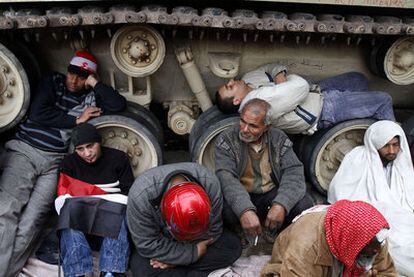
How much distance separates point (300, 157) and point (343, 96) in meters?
0.65

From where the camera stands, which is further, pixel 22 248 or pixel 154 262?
pixel 22 248

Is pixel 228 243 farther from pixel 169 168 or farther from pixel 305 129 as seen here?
pixel 305 129

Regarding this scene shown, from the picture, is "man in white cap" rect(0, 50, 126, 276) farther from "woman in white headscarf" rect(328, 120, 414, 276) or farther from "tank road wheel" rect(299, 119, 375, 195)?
"woman in white headscarf" rect(328, 120, 414, 276)

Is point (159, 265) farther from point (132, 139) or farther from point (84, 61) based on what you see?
point (84, 61)

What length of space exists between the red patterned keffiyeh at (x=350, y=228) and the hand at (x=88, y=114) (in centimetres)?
226

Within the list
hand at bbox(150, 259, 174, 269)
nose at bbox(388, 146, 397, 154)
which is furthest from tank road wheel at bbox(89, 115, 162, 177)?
nose at bbox(388, 146, 397, 154)

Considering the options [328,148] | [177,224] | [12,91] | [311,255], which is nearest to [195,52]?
[328,148]

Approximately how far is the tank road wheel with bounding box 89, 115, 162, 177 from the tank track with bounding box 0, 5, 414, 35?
2.66 feet

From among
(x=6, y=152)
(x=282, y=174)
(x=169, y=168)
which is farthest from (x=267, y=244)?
(x=6, y=152)

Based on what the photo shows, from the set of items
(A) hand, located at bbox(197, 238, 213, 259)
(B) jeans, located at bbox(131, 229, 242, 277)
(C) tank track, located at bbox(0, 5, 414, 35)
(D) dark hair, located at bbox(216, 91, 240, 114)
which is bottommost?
(B) jeans, located at bbox(131, 229, 242, 277)

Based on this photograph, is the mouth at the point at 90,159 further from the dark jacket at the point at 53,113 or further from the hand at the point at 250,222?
the hand at the point at 250,222

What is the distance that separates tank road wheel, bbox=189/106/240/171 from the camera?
4223 mm

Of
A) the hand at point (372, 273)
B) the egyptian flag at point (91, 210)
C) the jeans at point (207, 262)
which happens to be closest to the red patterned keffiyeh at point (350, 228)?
the hand at point (372, 273)

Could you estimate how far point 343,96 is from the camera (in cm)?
440
